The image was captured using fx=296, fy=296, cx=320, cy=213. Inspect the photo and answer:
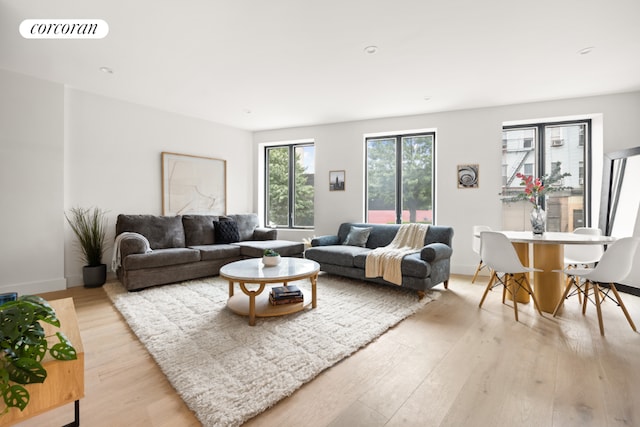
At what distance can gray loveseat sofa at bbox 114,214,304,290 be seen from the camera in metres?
3.75

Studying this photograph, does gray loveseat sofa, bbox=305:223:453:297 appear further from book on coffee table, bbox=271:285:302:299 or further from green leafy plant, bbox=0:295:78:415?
green leafy plant, bbox=0:295:78:415

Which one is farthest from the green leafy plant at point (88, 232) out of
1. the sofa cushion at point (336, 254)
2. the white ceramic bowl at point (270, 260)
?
the sofa cushion at point (336, 254)

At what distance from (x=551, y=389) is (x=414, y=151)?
13.8 feet

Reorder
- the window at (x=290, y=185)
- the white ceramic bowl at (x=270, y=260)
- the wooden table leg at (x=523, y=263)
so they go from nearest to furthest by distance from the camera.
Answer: the white ceramic bowl at (x=270, y=260) → the wooden table leg at (x=523, y=263) → the window at (x=290, y=185)

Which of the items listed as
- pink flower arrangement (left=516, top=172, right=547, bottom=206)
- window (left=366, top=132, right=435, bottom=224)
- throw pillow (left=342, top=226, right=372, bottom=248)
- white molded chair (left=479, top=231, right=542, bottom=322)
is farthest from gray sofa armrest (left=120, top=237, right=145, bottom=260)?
pink flower arrangement (left=516, top=172, right=547, bottom=206)

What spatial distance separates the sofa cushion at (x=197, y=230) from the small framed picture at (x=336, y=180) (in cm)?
231

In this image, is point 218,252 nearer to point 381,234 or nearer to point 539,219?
point 381,234

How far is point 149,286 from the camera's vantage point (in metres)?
3.84

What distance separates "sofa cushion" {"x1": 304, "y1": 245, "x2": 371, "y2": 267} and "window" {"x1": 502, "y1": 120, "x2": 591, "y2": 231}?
2520 millimetres

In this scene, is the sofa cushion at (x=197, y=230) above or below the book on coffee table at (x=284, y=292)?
above

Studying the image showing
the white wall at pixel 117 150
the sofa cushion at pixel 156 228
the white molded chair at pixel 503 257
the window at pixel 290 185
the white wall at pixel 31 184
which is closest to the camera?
the white molded chair at pixel 503 257

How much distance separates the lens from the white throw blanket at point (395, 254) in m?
3.56

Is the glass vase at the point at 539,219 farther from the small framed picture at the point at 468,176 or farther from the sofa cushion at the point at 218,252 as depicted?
the sofa cushion at the point at 218,252

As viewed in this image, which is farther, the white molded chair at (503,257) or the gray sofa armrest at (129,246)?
the gray sofa armrest at (129,246)
